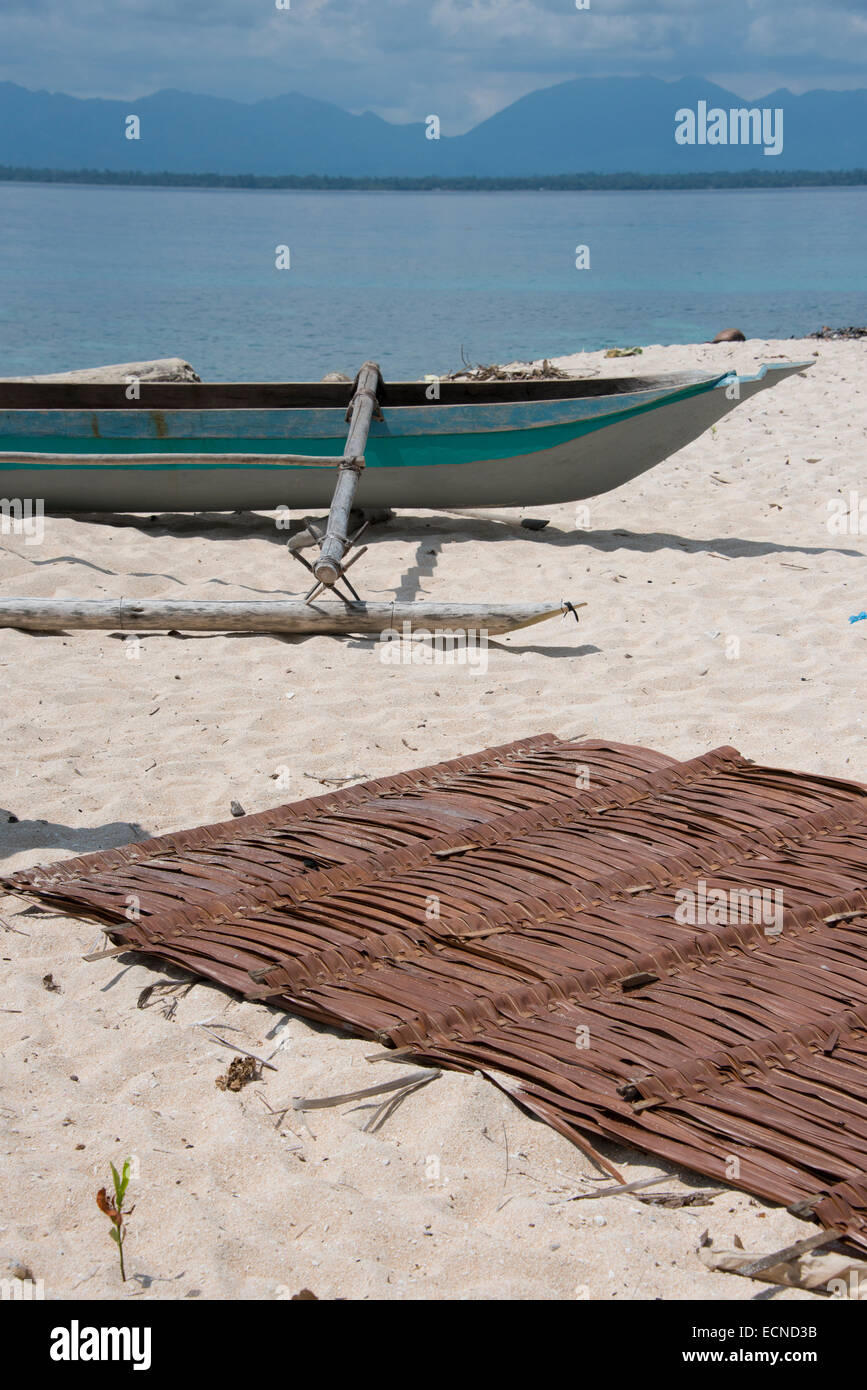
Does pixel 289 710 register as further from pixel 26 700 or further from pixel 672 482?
pixel 672 482

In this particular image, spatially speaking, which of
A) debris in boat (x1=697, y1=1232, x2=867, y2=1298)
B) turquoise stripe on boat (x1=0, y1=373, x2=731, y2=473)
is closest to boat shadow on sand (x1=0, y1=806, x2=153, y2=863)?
debris in boat (x1=697, y1=1232, x2=867, y2=1298)

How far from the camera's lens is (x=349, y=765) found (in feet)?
16.2

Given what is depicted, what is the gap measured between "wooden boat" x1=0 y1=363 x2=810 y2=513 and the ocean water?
41.9 feet

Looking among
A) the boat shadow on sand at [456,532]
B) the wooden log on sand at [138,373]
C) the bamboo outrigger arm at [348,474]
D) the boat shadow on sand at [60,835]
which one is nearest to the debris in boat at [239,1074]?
the boat shadow on sand at [60,835]

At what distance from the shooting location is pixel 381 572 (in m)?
7.73

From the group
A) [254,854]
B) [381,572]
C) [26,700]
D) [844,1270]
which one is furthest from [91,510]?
[844,1270]

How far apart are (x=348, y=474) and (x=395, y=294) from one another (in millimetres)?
31289

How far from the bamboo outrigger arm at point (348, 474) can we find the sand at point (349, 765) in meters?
0.44

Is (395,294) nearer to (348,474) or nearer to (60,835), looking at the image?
(348,474)

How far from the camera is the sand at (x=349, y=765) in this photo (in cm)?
233

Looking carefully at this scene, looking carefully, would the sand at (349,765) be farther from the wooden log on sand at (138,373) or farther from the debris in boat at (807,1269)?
the wooden log on sand at (138,373)

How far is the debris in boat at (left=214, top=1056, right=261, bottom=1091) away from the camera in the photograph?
286cm

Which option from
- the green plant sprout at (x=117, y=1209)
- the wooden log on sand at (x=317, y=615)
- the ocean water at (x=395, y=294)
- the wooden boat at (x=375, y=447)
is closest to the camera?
the green plant sprout at (x=117, y=1209)
